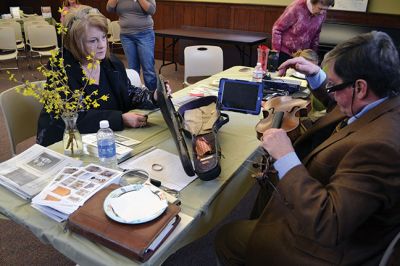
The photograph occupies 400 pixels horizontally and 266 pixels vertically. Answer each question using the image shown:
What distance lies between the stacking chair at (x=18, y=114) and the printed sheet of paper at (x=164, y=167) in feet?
3.00

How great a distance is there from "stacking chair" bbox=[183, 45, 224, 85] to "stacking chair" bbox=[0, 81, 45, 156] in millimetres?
1613

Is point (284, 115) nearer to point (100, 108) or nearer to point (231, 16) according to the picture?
point (100, 108)

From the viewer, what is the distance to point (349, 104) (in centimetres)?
108

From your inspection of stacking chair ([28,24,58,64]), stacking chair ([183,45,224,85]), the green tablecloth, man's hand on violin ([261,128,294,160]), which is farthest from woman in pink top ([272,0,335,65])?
stacking chair ([28,24,58,64])

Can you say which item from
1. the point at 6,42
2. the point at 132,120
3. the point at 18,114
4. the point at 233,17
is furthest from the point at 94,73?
the point at 233,17

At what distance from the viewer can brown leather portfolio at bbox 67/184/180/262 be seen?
85 cm

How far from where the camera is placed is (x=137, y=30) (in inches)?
149

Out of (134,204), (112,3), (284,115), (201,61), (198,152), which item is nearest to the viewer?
(134,204)

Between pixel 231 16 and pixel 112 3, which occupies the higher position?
pixel 112 3

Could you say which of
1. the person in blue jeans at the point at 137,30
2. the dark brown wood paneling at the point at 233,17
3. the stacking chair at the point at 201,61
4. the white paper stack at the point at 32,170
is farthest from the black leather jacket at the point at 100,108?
the dark brown wood paneling at the point at 233,17

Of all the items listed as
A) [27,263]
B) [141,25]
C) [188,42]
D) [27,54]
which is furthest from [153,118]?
[27,54]

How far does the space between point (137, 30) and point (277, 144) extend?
3111 millimetres

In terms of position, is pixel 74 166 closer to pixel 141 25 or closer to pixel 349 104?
pixel 349 104

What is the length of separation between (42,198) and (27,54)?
6.48m
